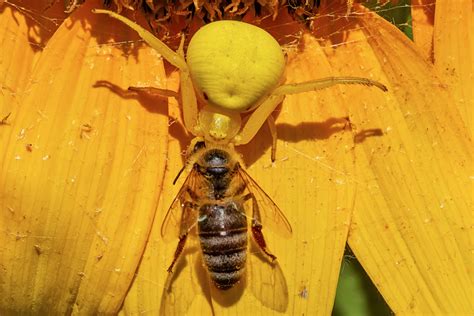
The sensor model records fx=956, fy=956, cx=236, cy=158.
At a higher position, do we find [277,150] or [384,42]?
[384,42]

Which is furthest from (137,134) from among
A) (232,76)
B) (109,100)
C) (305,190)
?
(305,190)

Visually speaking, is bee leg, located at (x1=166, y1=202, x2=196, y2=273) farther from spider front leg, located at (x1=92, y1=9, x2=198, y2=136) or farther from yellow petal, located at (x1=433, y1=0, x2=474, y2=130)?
yellow petal, located at (x1=433, y1=0, x2=474, y2=130)

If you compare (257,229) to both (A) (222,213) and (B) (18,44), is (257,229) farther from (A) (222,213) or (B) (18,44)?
(B) (18,44)

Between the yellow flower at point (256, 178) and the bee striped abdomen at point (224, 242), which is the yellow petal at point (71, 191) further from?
the bee striped abdomen at point (224, 242)

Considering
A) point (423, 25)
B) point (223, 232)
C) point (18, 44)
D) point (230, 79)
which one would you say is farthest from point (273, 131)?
point (18, 44)

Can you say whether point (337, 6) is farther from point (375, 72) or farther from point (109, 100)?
point (109, 100)
